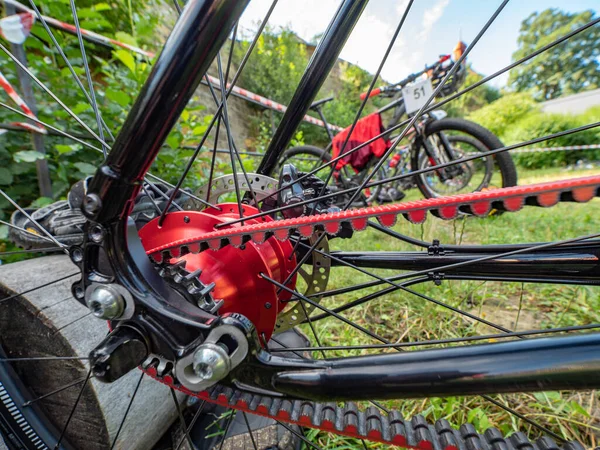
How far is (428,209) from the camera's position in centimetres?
37

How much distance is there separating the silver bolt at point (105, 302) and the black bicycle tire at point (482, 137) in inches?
89.3

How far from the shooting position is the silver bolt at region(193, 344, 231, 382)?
1.22 ft

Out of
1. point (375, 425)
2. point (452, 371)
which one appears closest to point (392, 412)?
point (375, 425)

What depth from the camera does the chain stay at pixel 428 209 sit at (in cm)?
30

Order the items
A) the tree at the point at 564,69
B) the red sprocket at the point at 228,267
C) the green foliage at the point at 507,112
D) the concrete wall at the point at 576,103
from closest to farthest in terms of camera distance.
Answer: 1. the red sprocket at the point at 228,267
2. the green foliage at the point at 507,112
3. the concrete wall at the point at 576,103
4. the tree at the point at 564,69

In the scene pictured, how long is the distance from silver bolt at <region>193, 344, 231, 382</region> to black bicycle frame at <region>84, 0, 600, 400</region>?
1.5 inches

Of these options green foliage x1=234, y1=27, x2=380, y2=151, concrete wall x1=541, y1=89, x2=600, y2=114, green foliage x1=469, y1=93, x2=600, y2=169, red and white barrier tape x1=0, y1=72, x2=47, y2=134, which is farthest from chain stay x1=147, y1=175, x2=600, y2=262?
concrete wall x1=541, y1=89, x2=600, y2=114

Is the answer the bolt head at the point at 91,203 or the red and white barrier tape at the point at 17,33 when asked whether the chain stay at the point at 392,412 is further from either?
the red and white barrier tape at the point at 17,33

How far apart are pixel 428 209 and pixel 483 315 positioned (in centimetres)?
108

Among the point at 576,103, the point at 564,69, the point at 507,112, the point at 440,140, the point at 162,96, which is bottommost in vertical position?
the point at 162,96

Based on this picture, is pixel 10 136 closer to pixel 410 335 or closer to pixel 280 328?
pixel 280 328

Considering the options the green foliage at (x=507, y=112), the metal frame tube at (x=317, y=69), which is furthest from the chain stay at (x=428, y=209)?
the green foliage at (x=507, y=112)

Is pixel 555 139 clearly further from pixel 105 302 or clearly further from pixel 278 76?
pixel 105 302

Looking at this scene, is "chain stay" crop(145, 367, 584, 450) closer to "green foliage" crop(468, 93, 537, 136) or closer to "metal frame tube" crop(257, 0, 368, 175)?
"metal frame tube" crop(257, 0, 368, 175)
